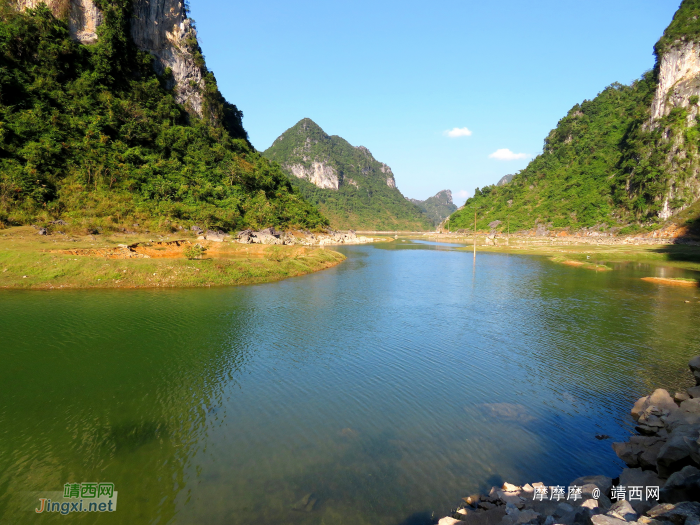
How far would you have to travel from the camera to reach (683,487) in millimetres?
6508

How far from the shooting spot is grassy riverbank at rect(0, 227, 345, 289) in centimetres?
2900

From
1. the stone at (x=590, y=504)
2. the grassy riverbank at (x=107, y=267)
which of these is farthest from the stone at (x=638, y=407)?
the grassy riverbank at (x=107, y=267)

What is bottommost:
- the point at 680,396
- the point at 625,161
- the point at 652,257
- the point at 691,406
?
the point at 680,396

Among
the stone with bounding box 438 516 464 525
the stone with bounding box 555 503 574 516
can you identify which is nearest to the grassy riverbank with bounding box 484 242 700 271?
the stone with bounding box 555 503 574 516

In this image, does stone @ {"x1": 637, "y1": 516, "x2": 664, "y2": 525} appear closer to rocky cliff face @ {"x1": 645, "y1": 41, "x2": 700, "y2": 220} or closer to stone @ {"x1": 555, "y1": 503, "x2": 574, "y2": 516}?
stone @ {"x1": 555, "y1": 503, "x2": 574, "y2": 516}

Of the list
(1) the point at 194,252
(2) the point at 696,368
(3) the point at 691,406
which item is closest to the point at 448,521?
(3) the point at 691,406

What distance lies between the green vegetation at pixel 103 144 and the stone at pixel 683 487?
166ft

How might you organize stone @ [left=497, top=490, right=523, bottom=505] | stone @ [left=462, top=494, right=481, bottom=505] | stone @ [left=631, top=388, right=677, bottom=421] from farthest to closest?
stone @ [left=631, top=388, right=677, bottom=421], stone @ [left=462, top=494, right=481, bottom=505], stone @ [left=497, top=490, right=523, bottom=505]

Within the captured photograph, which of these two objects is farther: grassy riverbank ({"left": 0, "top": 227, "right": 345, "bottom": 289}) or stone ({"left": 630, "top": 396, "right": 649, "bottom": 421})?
grassy riverbank ({"left": 0, "top": 227, "right": 345, "bottom": 289})

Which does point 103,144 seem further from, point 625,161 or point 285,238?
point 625,161

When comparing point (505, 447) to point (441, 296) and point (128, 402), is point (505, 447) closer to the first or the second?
point (128, 402)

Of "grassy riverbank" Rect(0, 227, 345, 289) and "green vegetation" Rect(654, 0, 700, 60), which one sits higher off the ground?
"green vegetation" Rect(654, 0, 700, 60)

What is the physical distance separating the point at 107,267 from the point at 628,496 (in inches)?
1445

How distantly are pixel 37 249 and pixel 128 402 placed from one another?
95.6ft
